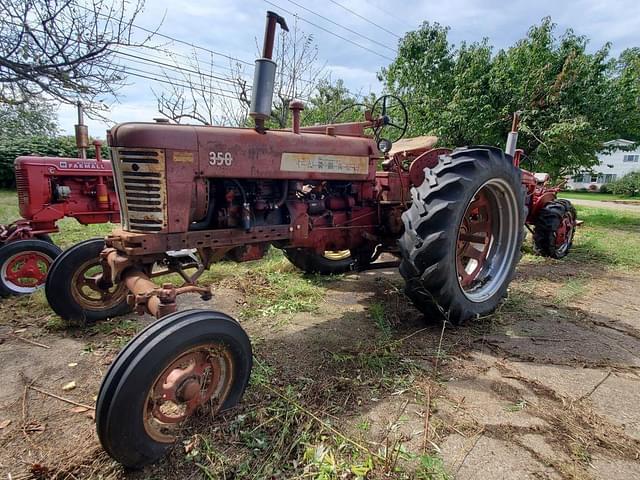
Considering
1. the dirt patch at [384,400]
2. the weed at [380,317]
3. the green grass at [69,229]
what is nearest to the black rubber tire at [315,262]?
the weed at [380,317]

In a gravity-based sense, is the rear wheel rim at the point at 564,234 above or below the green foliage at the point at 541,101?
below

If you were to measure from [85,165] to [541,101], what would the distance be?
10112 millimetres

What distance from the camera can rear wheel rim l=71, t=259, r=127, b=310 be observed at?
3.12 meters

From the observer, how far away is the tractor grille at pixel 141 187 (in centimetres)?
226

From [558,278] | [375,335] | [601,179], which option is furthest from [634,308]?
[601,179]

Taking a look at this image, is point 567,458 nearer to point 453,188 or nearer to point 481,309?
point 481,309

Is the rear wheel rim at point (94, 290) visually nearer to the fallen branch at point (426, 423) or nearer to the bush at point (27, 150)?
the fallen branch at point (426, 423)

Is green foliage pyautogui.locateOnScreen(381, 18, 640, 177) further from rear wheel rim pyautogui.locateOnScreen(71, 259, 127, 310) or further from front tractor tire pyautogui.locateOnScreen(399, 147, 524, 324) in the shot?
rear wheel rim pyautogui.locateOnScreen(71, 259, 127, 310)

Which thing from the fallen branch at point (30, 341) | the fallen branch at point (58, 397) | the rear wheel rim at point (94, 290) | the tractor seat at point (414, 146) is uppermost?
the tractor seat at point (414, 146)

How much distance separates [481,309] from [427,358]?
2.83ft

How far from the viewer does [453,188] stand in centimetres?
296

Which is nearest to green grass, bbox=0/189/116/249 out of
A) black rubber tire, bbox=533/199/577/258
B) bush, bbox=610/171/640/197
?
black rubber tire, bbox=533/199/577/258

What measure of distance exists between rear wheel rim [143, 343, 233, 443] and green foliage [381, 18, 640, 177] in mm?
9558

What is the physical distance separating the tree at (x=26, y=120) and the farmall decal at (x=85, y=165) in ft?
3.16
